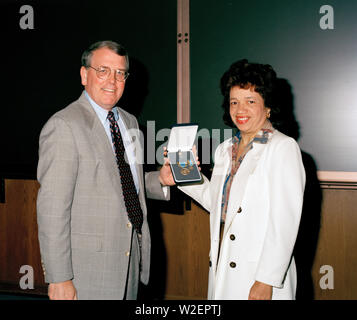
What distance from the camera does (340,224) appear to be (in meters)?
2.74

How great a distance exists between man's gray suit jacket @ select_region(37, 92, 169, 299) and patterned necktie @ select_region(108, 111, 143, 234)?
0.12 feet

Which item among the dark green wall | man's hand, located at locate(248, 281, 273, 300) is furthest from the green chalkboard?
man's hand, located at locate(248, 281, 273, 300)

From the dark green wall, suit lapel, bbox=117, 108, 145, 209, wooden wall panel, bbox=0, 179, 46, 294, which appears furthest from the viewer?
wooden wall panel, bbox=0, 179, 46, 294

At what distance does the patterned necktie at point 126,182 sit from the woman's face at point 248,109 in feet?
2.18

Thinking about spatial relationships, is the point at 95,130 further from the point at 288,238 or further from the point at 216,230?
the point at 288,238

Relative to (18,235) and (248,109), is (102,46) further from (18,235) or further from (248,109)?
(18,235)

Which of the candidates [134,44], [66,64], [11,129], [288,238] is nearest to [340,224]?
[288,238]

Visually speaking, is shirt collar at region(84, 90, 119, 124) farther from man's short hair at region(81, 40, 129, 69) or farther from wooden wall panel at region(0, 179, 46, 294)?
wooden wall panel at region(0, 179, 46, 294)

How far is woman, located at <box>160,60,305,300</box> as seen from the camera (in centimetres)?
157

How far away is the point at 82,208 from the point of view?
1.63 metres

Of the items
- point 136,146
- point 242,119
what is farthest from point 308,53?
point 136,146

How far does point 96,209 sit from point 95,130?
1.36 ft

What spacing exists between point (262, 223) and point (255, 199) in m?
0.13
